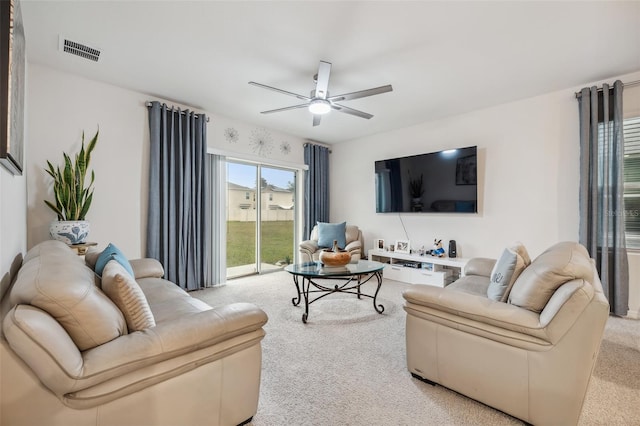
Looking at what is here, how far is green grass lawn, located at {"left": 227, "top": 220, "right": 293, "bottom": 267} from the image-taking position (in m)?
4.60

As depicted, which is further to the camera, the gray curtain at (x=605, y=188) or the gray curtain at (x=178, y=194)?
the gray curtain at (x=178, y=194)

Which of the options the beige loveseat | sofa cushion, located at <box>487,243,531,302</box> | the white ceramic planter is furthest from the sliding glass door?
sofa cushion, located at <box>487,243,531,302</box>

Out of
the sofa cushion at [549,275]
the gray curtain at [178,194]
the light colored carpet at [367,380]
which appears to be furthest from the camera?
the gray curtain at [178,194]

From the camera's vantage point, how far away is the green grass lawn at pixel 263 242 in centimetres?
460

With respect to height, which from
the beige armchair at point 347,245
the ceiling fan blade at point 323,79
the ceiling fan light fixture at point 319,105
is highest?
the ceiling fan blade at point 323,79

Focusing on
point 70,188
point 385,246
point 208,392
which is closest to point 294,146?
point 385,246

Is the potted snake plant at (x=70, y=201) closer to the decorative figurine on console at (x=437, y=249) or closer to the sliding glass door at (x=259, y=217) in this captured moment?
the sliding glass door at (x=259, y=217)

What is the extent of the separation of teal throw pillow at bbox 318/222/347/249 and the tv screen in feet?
2.48

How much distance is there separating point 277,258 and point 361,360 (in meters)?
3.39

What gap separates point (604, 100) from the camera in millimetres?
2945

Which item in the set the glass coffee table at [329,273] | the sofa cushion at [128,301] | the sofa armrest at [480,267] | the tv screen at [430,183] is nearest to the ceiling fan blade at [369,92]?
the glass coffee table at [329,273]

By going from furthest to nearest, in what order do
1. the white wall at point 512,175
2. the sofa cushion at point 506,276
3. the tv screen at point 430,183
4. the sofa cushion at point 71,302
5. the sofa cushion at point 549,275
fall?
the tv screen at point 430,183 < the white wall at point 512,175 < the sofa cushion at point 506,276 < the sofa cushion at point 549,275 < the sofa cushion at point 71,302

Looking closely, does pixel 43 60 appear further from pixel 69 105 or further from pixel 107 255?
pixel 107 255

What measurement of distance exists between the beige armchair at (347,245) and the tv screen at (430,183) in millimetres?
610
